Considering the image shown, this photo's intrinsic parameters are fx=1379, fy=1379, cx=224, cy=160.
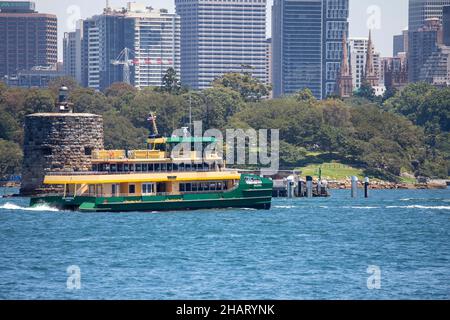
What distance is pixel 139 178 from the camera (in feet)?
293

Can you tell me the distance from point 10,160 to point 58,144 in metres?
40.1

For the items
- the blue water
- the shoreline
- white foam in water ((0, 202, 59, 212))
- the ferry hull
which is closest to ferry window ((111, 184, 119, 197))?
the ferry hull

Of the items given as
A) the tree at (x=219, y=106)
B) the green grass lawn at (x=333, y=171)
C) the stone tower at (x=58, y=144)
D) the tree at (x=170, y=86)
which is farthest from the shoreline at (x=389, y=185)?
the stone tower at (x=58, y=144)

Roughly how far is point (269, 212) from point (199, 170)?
5802 mm

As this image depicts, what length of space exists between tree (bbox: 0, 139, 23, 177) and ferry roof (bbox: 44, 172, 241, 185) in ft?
192

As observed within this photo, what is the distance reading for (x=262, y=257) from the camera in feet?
213

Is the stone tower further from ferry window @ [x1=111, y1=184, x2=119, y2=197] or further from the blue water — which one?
ferry window @ [x1=111, y1=184, x2=119, y2=197]

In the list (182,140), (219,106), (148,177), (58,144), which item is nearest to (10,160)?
(219,106)

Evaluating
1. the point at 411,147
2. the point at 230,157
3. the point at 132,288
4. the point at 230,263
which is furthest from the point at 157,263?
the point at 411,147

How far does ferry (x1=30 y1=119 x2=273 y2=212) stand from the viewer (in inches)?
3501

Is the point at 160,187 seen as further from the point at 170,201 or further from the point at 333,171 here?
the point at 333,171

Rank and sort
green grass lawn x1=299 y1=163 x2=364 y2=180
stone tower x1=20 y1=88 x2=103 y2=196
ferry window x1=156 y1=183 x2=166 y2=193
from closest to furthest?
ferry window x1=156 y1=183 x2=166 y2=193 → stone tower x1=20 y1=88 x2=103 y2=196 → green grass lawn x1=299 y1=163 x2=364 y2=180

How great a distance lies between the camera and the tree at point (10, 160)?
147750mm

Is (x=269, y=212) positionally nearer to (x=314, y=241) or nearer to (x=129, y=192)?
(x=129, y=192)
